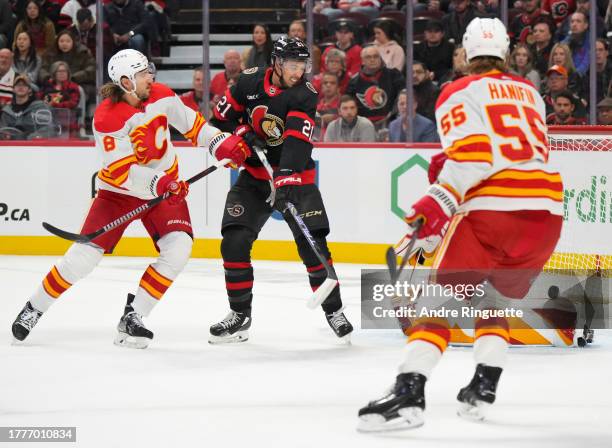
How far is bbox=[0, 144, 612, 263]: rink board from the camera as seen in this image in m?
7.49

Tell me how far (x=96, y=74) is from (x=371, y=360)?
433cm

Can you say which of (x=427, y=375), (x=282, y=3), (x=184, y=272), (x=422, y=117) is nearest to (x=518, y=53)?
(x=422, y=117)

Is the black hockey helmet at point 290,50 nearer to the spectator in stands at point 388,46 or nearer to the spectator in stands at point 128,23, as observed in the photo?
the spectator in stands at point 388,46

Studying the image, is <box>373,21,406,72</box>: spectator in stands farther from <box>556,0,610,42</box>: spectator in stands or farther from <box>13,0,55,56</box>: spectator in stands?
<box>13,0,55,56</box>: spectator in stands

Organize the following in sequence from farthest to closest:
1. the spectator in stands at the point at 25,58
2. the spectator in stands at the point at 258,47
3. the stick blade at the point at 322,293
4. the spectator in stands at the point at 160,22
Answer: the spectator in stands at the point at 160,22
the spectator in stands at the point at 25,58
the spectator in stands at the point at 258,47
the stick blade at the point at 322,293

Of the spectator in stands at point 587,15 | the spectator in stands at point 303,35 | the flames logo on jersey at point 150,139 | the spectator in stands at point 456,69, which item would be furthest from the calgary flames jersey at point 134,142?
the spectator in stands at point 587,15

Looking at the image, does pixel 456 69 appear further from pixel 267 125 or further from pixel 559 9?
pixel 267 125

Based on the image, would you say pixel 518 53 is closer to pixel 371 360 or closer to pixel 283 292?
pixel 283 292

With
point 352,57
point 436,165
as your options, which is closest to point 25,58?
point 352,57

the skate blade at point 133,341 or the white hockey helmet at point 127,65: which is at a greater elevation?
the white hockey helmet at point 127,65

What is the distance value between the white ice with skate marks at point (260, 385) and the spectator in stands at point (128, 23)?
2.88 meters

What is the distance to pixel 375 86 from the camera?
301 inches

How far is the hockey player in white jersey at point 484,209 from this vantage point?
3168mm

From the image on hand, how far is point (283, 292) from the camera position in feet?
20.6
